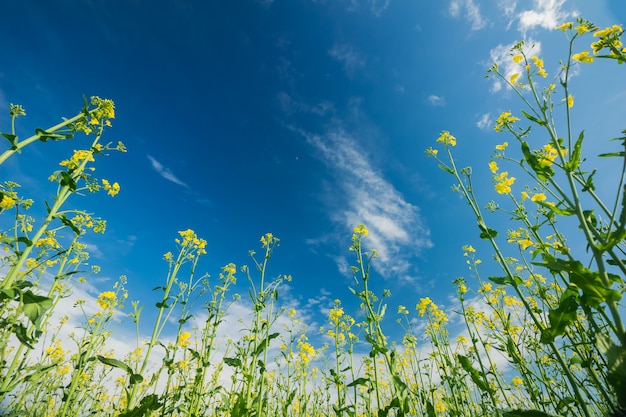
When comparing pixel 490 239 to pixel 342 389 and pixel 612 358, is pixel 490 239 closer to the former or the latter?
pixel 612 358

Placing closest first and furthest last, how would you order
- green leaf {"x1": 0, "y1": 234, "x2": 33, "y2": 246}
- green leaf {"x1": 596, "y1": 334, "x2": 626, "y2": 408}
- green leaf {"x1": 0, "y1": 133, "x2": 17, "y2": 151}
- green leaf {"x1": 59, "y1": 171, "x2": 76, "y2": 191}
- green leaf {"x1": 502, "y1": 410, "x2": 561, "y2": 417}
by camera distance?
green leaf {"x1": 596, "y1": 334, "x2": 626, "y2": 408} → green leaf {"x1": 502, "y1": 410, "x2": 561, "y2": 417} → green leaf {"x1": 0, "y1": 133, "x2": 17, "y2": 151} → green leaf {"x1": 0, "y1": 234, "x2": 33, "y2": 246} → green leaf {"x1": 59, "y1": 171, "x2": 76, "y2": 191}

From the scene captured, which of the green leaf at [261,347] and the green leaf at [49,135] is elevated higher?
the green leaf at [49,135]

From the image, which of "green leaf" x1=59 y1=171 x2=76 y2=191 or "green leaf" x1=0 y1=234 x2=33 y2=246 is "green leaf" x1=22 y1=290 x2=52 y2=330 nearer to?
"green leaf" x1=0 y1=234 x2=33 y2=246

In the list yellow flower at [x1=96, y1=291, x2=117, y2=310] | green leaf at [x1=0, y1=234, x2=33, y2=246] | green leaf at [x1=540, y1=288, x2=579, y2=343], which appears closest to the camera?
green leaf at [x1=540, y1=288, x2=579, y2=343]

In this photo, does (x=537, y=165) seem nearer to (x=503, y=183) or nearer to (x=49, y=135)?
(x=503, y=183)

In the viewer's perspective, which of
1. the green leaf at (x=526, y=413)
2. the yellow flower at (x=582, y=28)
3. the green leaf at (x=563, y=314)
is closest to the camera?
the green leaf at (x=526, y=413)

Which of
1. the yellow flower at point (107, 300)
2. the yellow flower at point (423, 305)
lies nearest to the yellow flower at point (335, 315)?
the yellow flower at point (423, 305)

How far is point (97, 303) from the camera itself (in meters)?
3.89

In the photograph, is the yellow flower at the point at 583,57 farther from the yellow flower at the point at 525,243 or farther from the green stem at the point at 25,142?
the green stem at the point at 25,142

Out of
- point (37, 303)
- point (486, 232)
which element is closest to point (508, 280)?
point (486, 232)

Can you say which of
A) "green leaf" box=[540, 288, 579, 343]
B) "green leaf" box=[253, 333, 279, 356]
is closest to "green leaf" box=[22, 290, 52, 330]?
"green leaf" box=[253, 333, 279, 356]

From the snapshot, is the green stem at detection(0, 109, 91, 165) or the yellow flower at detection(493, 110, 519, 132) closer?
the green stem at detection(0, 109, 91, 165)

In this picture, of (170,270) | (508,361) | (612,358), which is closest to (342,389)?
(508,361)

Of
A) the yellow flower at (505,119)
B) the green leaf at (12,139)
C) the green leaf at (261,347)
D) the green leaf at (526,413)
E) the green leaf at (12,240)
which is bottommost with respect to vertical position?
the green leaf at (526,413)
